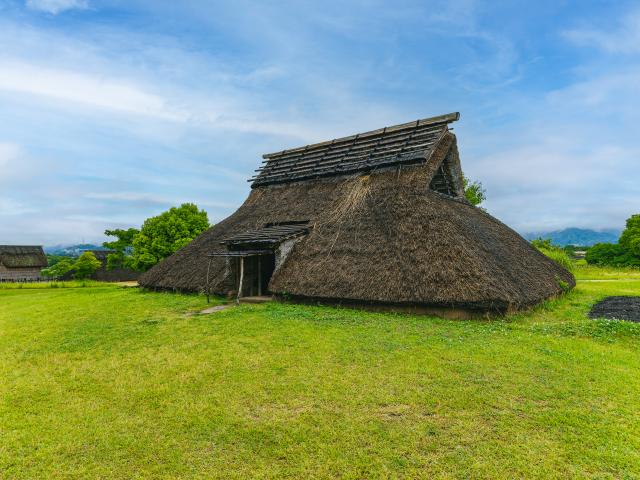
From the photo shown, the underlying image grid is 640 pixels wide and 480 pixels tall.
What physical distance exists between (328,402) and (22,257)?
201 feet

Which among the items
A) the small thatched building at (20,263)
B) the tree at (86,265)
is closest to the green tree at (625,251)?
the tree at (86,265)

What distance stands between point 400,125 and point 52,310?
17.4 metres

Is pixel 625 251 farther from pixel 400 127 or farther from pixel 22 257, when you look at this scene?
pixel 22 257

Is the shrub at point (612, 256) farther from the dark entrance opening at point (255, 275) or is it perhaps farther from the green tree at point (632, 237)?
the dark entrance opening at point (255, 275)

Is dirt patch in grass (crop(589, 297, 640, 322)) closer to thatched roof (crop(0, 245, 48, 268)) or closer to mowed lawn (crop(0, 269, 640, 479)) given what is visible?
mowed lawn (crop(0, 269, 640, 479))

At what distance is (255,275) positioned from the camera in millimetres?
15812

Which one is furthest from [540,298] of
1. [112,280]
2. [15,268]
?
[15,268]

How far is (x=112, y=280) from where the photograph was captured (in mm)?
45875

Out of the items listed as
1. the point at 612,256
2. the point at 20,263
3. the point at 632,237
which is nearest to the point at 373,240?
the point at 632,237

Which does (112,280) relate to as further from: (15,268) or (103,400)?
(103,400)

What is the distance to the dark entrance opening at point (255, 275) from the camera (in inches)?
608

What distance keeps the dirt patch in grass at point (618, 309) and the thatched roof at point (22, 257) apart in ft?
206

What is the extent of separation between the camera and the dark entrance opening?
15438mm

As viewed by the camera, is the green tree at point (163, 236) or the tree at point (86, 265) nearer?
the green tree at point (163, 236)
